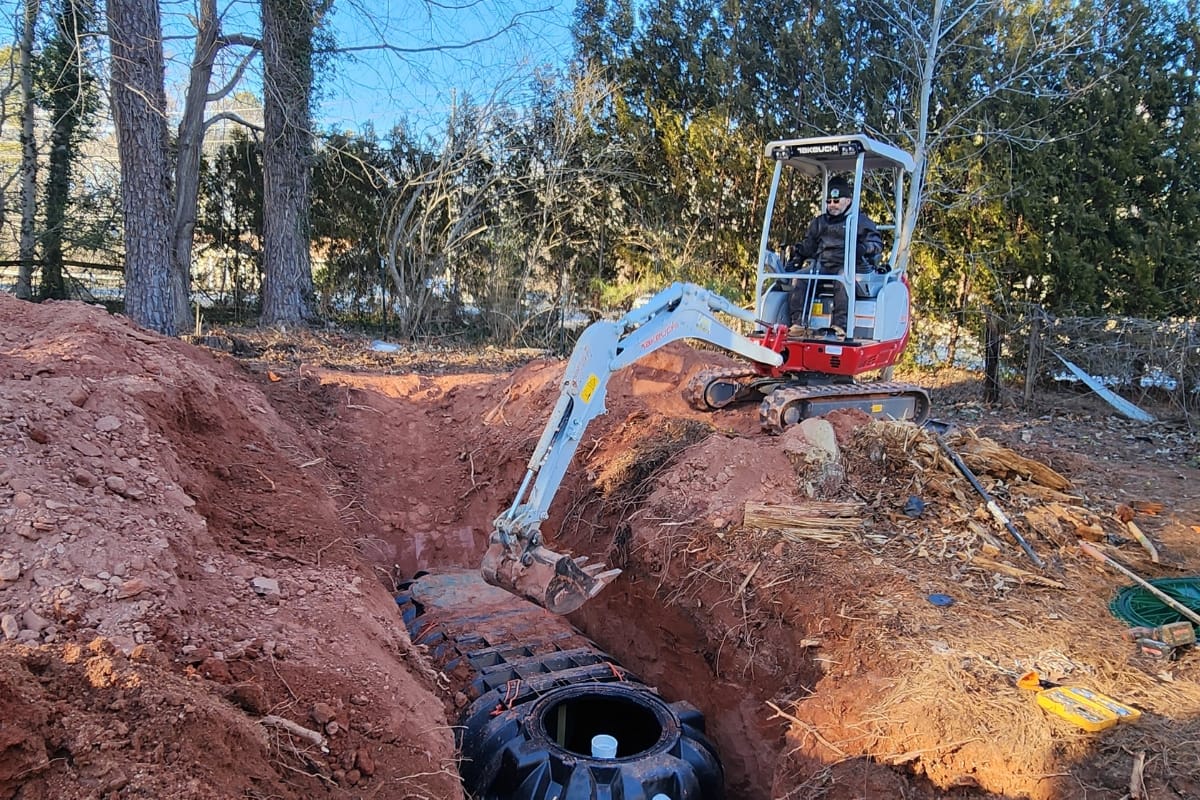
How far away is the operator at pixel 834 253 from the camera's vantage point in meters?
7.17

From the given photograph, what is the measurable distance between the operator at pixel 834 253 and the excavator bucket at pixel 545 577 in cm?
387

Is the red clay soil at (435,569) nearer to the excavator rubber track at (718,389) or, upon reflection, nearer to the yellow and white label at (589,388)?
the excavator rubber track at (718,389)

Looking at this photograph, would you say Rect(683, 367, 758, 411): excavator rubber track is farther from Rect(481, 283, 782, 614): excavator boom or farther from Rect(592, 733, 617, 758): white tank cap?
Rect(592, 733, 617, 758): white tank cap

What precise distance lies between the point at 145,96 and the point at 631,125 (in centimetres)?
817

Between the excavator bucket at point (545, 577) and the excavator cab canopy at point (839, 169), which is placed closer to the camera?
the excavator bucket at point (545, 577)

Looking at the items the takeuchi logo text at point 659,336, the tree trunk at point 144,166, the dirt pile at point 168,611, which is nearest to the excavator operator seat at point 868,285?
the takeuchi logo text at point 659,336

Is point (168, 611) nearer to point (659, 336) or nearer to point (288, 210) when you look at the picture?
point (659, 336)

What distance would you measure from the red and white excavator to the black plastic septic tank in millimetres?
685

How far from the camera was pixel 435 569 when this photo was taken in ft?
22.7

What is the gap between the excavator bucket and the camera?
178 inches

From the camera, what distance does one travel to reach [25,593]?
2887 mm

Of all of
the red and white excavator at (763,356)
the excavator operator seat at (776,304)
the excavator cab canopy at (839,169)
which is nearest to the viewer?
the red and white excavator at (763,356)

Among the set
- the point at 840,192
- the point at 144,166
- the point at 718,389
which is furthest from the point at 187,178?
the point at 840,192

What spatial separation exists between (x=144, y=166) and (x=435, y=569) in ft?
20.0
